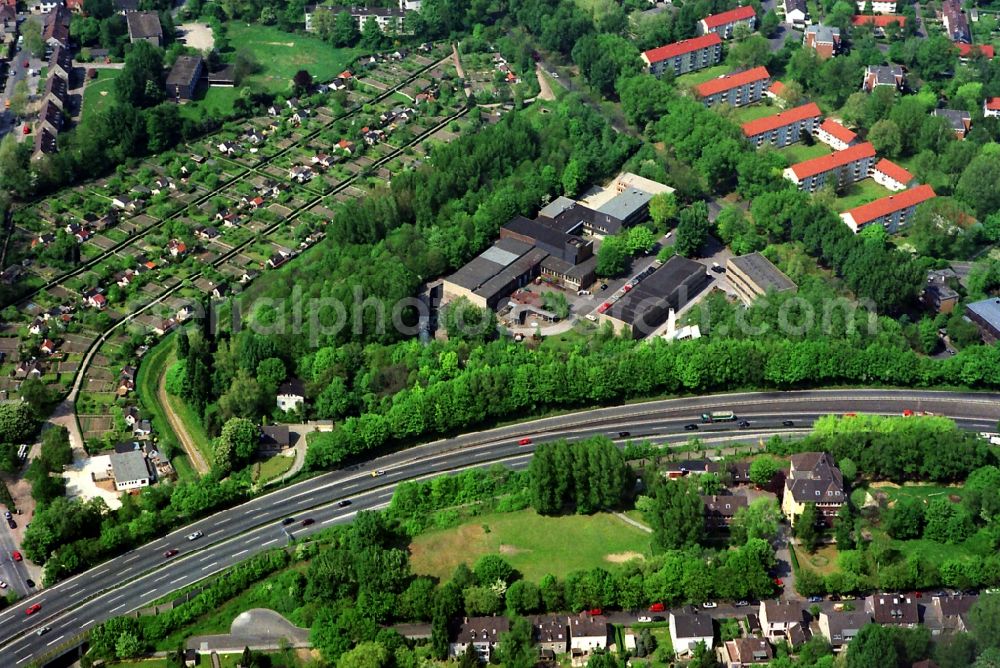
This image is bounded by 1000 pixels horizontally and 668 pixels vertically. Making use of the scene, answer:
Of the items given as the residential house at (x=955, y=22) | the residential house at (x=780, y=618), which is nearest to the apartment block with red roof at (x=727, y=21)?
the residential house at (x=955, y=22)

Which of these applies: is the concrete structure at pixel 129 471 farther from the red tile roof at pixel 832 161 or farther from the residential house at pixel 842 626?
the red tile roof at pixel 832 161

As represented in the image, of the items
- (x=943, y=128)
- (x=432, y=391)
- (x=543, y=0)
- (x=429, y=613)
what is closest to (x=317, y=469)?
(x=432, y=391)

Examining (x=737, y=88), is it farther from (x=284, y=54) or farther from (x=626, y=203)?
(x=284, y=54)

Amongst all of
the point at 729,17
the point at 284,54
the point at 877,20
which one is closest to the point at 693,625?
the point at 729,17

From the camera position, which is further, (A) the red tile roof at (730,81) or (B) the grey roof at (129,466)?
(A) the red tile roof at (730,81)

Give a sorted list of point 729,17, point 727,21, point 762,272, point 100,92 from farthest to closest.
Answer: point 729,17 < point 727,21 < point 100,92 < point 762,272

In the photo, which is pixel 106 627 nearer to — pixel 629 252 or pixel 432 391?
pixel 432 391

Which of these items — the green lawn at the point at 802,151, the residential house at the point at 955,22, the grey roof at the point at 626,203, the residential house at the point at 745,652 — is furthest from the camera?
the residential house at the point at 955,22

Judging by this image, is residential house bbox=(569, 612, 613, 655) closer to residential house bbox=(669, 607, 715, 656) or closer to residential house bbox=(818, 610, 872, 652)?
residential house bbox=(669, 607, 715, 656)
